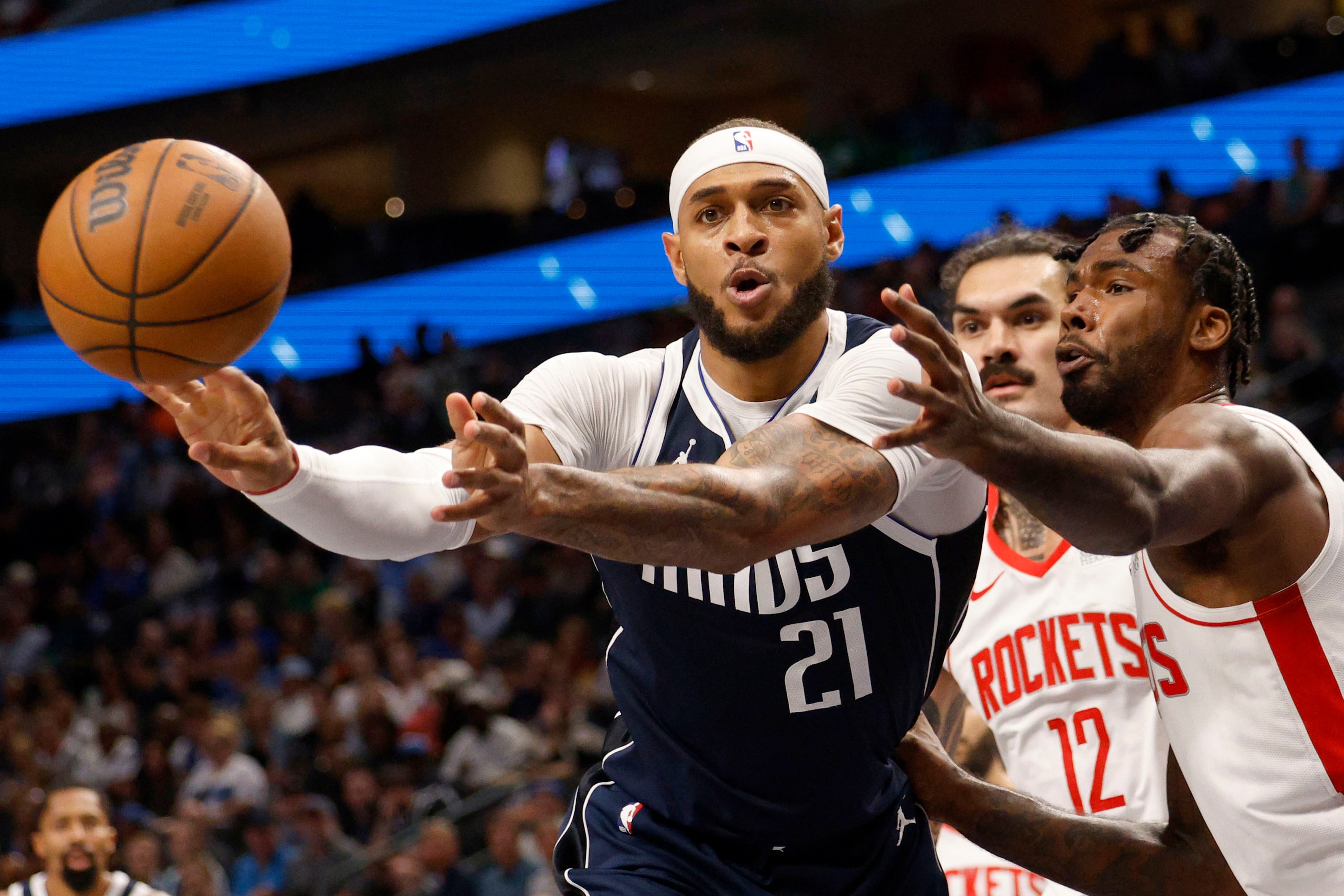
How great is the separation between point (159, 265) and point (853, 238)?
13124mm

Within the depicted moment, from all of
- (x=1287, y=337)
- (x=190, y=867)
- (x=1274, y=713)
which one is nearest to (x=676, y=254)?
(x=1274, y=713)

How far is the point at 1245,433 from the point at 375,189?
20.2 metres

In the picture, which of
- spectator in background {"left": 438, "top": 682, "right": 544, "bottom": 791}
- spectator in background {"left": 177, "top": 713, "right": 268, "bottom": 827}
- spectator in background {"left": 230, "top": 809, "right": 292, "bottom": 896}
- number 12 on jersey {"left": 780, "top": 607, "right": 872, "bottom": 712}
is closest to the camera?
number 12 on jersey {"left": 780, "top": 607, "right": 872, "bottom": 712}

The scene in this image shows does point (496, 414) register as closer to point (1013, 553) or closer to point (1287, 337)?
point (1013, 553)

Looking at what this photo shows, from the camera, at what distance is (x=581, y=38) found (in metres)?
17.5

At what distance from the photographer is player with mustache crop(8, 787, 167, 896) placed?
6844 millimetres

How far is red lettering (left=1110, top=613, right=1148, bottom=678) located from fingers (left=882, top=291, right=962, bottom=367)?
1911 mm

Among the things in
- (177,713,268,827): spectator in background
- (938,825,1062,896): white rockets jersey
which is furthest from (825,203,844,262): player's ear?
(177,713,268,827): spectator in background

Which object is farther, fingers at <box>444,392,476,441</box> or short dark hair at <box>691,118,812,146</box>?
short dark hair at <box>691,118,812,146</box>

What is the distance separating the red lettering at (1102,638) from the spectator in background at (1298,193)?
7954 mm

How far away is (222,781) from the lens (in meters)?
10.8

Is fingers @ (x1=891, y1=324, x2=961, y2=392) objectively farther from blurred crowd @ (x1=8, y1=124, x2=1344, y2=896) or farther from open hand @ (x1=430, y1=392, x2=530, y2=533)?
blurred crowd @ (x1=8, y1=124, x2=1344, y2=896)

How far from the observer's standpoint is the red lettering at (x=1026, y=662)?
4.09 metres

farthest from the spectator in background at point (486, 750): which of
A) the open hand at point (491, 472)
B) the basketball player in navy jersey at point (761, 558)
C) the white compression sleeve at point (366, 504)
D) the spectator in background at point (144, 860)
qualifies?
the open hand at point (491, 472)
